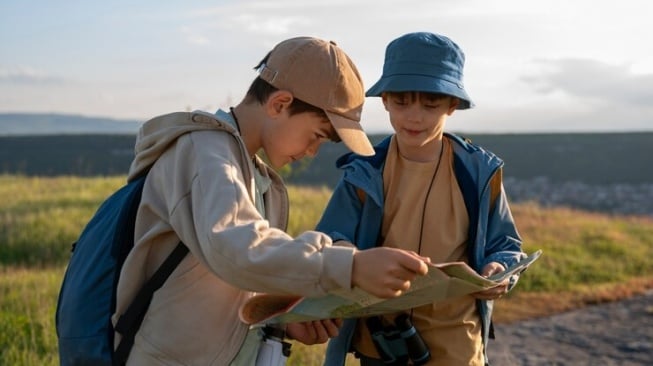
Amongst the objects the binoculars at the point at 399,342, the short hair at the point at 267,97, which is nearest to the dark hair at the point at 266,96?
the short hair at the point at 267,97

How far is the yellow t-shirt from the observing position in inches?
121

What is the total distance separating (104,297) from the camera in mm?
2352

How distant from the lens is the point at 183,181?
2223mm

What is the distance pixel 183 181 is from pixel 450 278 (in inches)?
26.4

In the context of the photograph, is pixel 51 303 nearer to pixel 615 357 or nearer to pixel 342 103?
pixel 615 357

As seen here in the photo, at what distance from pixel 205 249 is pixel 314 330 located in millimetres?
666

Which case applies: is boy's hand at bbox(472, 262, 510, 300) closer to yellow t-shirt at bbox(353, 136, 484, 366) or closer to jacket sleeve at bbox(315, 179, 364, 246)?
yellow t-shirt at bbox(353, 136, 484, 366)

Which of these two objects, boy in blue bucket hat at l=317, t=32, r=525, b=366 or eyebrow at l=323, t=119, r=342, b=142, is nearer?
eyebrow at l=323, t=119, r=342, b=142

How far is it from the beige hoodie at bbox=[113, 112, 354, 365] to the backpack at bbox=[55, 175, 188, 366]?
0.03 m

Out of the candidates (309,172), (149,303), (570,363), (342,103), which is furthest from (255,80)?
(309,172)

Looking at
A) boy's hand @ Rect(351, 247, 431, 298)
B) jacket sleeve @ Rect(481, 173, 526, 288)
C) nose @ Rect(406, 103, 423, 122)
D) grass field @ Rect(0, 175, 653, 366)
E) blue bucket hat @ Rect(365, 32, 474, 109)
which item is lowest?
grass field @ Rect(0, 175, 653, 366)

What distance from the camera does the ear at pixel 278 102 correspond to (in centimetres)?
245

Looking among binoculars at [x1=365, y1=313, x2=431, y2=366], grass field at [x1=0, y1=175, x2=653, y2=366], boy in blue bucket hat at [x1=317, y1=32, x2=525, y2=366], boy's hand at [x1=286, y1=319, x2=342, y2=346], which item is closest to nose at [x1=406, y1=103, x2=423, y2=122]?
boy in blue bucket hat at [x1=317, y1=32, x2=525, y2=366]

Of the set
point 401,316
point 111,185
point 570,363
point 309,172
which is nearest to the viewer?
point 401,316
